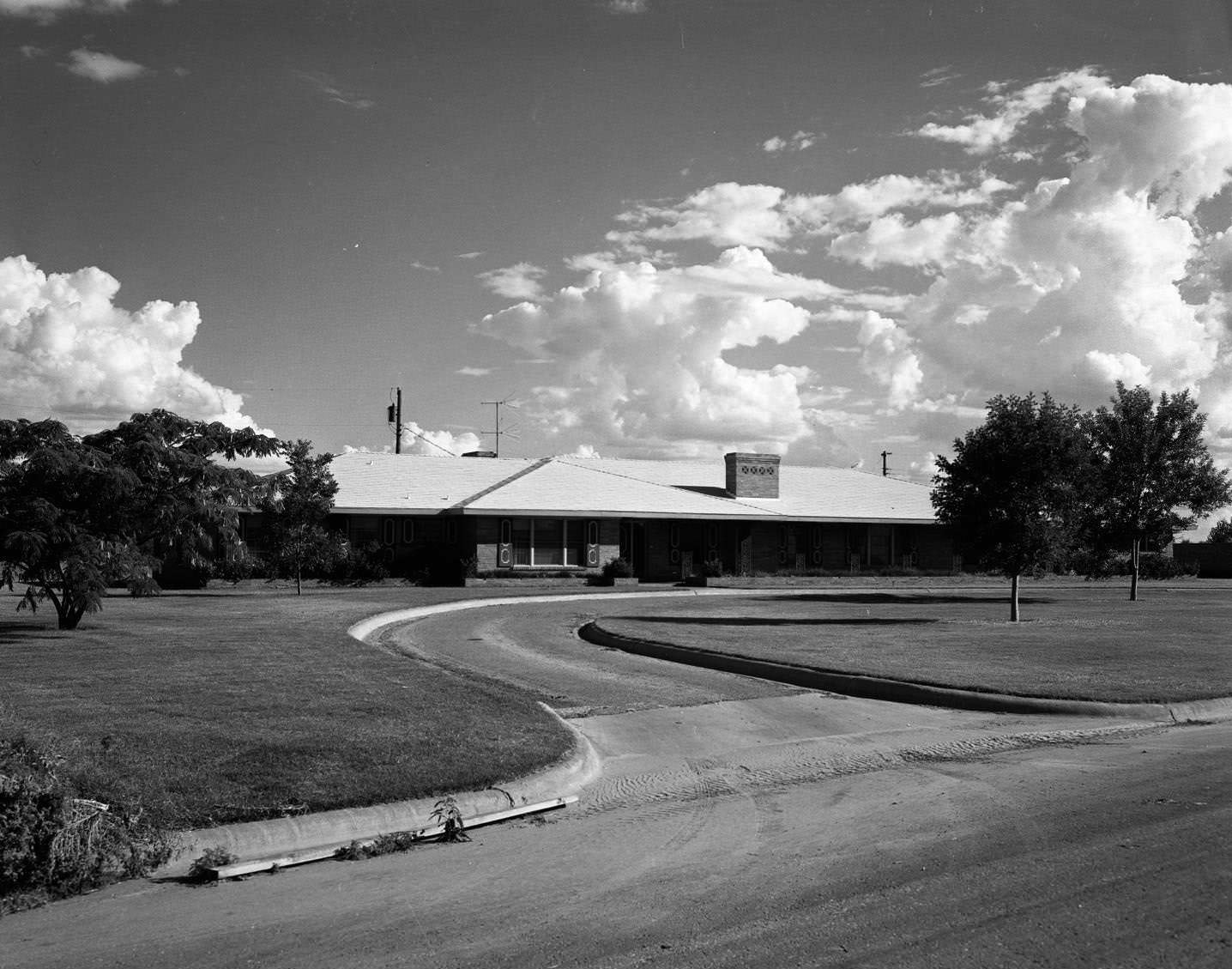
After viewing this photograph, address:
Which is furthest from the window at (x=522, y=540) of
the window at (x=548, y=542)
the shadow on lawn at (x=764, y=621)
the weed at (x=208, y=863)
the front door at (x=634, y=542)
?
the weed at (x=208, y=863)

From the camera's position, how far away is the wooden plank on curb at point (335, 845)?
6.09 meters

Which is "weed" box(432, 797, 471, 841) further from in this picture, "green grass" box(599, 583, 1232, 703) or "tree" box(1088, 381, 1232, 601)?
"tree" box(1088, 381, 1232, 601)

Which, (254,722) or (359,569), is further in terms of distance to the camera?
(359,569)

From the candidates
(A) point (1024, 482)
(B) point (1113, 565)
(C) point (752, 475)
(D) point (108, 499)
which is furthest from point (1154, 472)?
(D) point (108, 499)

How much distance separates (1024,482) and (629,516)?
62.1 feet

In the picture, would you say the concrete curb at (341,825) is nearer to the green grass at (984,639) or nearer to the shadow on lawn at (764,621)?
the green grass at (984,639)

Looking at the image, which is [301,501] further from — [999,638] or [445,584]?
[999,638]

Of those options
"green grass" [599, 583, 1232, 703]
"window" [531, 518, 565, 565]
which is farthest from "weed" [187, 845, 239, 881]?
"window" [531, 518, 565, 565]

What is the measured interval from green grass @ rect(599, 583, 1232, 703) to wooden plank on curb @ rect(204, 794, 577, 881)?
261 inches

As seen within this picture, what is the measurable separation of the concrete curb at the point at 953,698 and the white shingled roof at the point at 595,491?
78.9ft

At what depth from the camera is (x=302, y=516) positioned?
1228 inches

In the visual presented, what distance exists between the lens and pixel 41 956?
4.91m

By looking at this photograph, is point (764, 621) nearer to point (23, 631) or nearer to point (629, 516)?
point (23, 631)

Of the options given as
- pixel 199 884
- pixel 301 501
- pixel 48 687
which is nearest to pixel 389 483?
pixel 301 501
